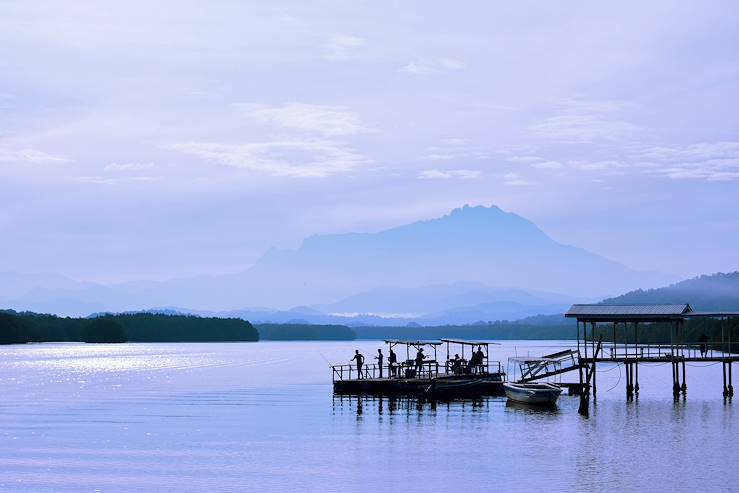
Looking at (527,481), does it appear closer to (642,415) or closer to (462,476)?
(462,476)

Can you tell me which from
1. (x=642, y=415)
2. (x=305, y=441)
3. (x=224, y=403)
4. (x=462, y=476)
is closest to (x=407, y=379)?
(x=224, y=403)

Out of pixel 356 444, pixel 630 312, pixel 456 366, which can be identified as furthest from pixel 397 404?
pixel 356 444

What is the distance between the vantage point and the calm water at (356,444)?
54.2 m

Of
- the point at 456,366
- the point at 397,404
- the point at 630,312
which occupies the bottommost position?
the point at 397,404

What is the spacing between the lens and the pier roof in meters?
94.1

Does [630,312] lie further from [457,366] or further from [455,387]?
[457,366]

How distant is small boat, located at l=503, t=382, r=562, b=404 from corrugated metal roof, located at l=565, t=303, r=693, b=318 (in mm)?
6682

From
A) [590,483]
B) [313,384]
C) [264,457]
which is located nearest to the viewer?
[590,483]

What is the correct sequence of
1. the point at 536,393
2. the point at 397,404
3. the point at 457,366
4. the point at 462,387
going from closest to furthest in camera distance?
the point at 536,393 → the point at 397,404 → the point at 462,387 → the point at 457,366

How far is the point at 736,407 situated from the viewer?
9488cm

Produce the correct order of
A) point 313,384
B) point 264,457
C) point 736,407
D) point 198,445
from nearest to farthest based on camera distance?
1. point 264,457
2. point 198,445
3. point 736,407
4. point 313,384

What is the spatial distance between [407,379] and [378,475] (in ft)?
157

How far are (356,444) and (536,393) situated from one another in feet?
95.5

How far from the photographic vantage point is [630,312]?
94.1 m
